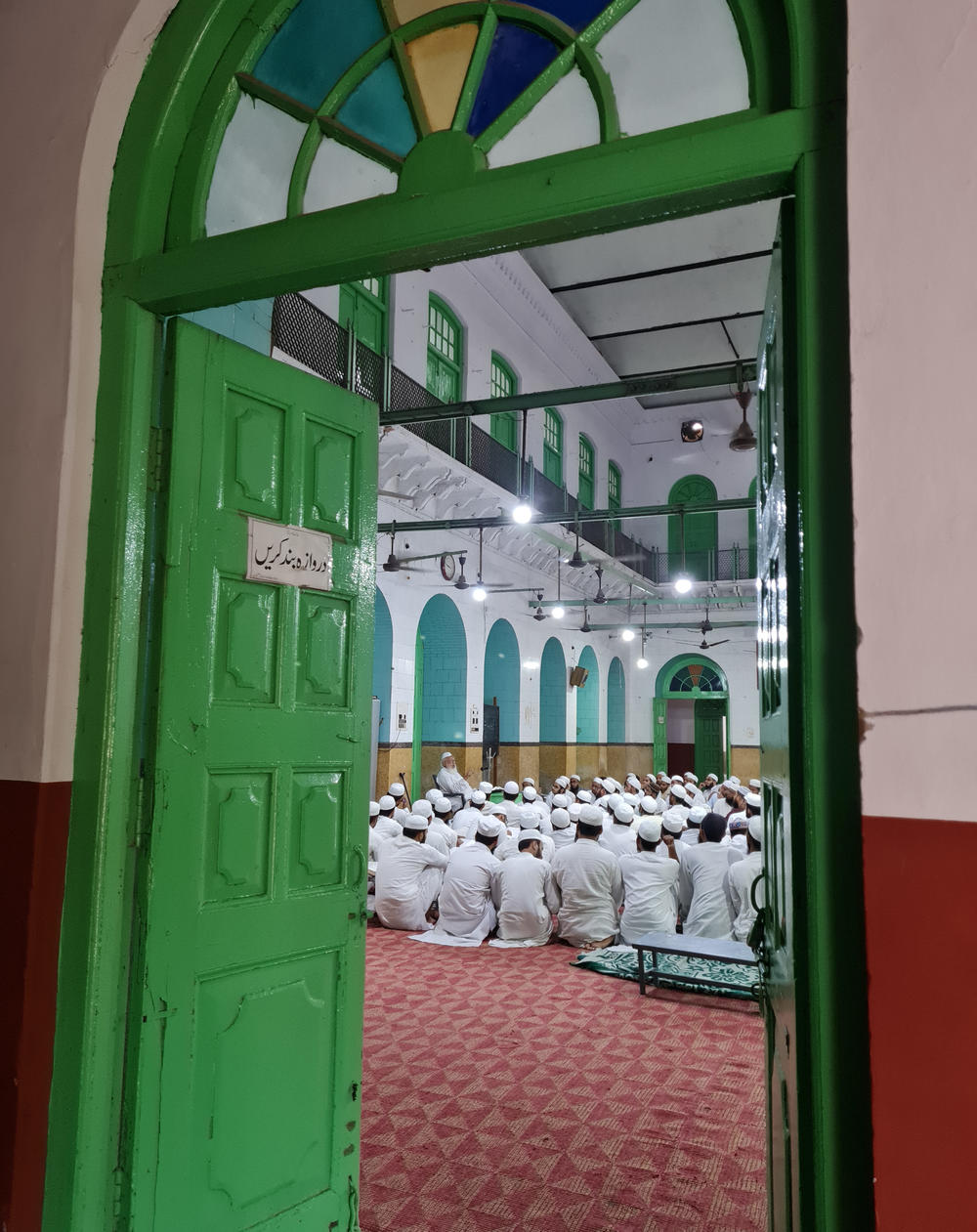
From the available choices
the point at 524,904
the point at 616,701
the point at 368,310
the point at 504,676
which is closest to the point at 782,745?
the point at 524,904

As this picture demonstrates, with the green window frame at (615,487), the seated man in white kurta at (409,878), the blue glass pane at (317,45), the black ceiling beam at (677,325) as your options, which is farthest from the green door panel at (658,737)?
the blue glass pane at (317,45)

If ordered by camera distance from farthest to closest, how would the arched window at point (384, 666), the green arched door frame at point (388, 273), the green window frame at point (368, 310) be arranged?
1. the arched window at point (384, 666)
2. the green window frame at point (368, 310)
3. the green arched door frame at point (388, 273)

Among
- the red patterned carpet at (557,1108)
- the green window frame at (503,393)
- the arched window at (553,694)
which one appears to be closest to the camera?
the red patterned carpet at (557,1108)

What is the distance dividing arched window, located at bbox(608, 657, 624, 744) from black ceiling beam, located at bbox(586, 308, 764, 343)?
26.4ft

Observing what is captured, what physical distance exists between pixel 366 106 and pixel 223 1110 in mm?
2512

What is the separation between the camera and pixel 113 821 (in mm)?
2170

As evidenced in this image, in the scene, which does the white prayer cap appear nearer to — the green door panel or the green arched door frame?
the green arched door frame

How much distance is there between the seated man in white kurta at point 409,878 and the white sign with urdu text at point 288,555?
5.18m

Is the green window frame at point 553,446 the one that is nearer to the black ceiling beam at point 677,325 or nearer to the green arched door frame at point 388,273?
the black ceiling beam at point 677,325

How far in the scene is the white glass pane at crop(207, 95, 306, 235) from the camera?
2270mm

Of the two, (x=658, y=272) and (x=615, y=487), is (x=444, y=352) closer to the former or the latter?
(x=658, y=272)

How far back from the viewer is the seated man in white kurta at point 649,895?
22.0 feet

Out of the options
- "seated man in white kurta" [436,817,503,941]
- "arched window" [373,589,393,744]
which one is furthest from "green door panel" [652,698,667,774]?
"seated man in white kurta" [436,817,503,941]

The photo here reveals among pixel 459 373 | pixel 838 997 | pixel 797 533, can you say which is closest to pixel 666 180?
pixel 797 533
